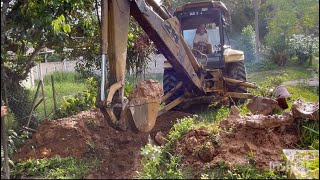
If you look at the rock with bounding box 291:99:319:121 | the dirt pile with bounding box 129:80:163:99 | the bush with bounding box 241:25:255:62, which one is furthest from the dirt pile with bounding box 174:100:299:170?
the bush with bounding box 241:25:255:62

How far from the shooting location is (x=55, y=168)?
5.35 meters

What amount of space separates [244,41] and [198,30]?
1761cm

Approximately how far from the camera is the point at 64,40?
23.5ft

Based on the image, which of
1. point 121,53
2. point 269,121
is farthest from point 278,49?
point 121,53

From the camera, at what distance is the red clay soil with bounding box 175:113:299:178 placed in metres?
5.12

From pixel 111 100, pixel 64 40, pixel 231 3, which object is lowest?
pixel 111 100

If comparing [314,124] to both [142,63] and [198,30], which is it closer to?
[198,30]

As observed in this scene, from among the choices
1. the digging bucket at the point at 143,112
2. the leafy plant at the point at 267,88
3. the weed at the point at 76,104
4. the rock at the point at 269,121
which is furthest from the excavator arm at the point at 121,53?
the leafy plant at the point at 267,88

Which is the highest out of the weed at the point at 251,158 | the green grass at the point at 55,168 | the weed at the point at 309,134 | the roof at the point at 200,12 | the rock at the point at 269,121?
the roof at the point at 200,12

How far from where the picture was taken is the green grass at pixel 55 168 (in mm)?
5117

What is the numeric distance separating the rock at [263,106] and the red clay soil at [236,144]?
5.32 ft

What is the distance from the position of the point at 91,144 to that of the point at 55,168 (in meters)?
0.89

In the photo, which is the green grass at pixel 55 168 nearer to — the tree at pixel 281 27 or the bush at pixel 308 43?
the bush at pixel 308 43

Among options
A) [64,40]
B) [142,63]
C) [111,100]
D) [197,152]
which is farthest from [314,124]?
[142,63]
